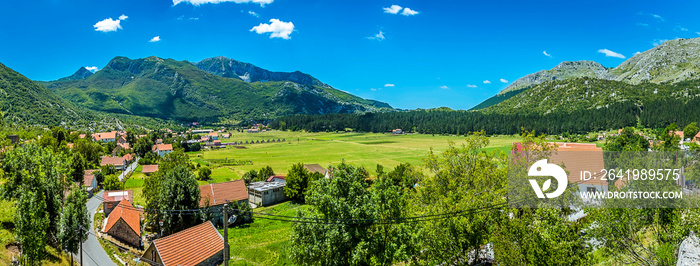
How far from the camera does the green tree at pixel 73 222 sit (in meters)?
19.7

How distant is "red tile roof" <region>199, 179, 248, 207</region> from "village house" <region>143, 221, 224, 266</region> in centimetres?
1051

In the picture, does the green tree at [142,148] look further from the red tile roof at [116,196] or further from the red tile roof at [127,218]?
the red tile roof at [127,218]

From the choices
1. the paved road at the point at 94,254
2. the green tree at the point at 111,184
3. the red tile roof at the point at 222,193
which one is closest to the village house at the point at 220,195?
the red tile roof at the point at 222,193

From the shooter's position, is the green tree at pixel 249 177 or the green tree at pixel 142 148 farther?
the green tree at pixel 142 148

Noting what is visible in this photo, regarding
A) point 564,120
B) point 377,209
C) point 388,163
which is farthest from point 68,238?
point 564,120

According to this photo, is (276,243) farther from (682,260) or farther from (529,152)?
(682,260)

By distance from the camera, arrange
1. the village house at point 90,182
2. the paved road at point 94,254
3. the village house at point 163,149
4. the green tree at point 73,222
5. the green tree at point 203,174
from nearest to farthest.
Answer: the green tree at point 73,222
the paved road at point 94,254
the village house at point 90,182
the green tree at point 203,174
the village house at point 163,149

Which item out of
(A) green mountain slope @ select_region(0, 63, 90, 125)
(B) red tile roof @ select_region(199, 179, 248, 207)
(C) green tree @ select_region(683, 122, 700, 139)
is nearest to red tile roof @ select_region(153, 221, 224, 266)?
(B) red tile roof @ select_region(199, 179, 248, 207)

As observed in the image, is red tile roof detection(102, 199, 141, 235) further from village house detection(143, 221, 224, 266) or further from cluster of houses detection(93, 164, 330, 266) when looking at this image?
village house detection(143, 221, 224, 266)

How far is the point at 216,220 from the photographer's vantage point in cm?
3603

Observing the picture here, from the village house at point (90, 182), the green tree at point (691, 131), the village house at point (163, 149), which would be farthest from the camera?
the village house at point (163, 149)

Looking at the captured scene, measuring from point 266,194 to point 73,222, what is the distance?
2705cm

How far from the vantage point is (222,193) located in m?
40.3

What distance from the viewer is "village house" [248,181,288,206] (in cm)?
4591
